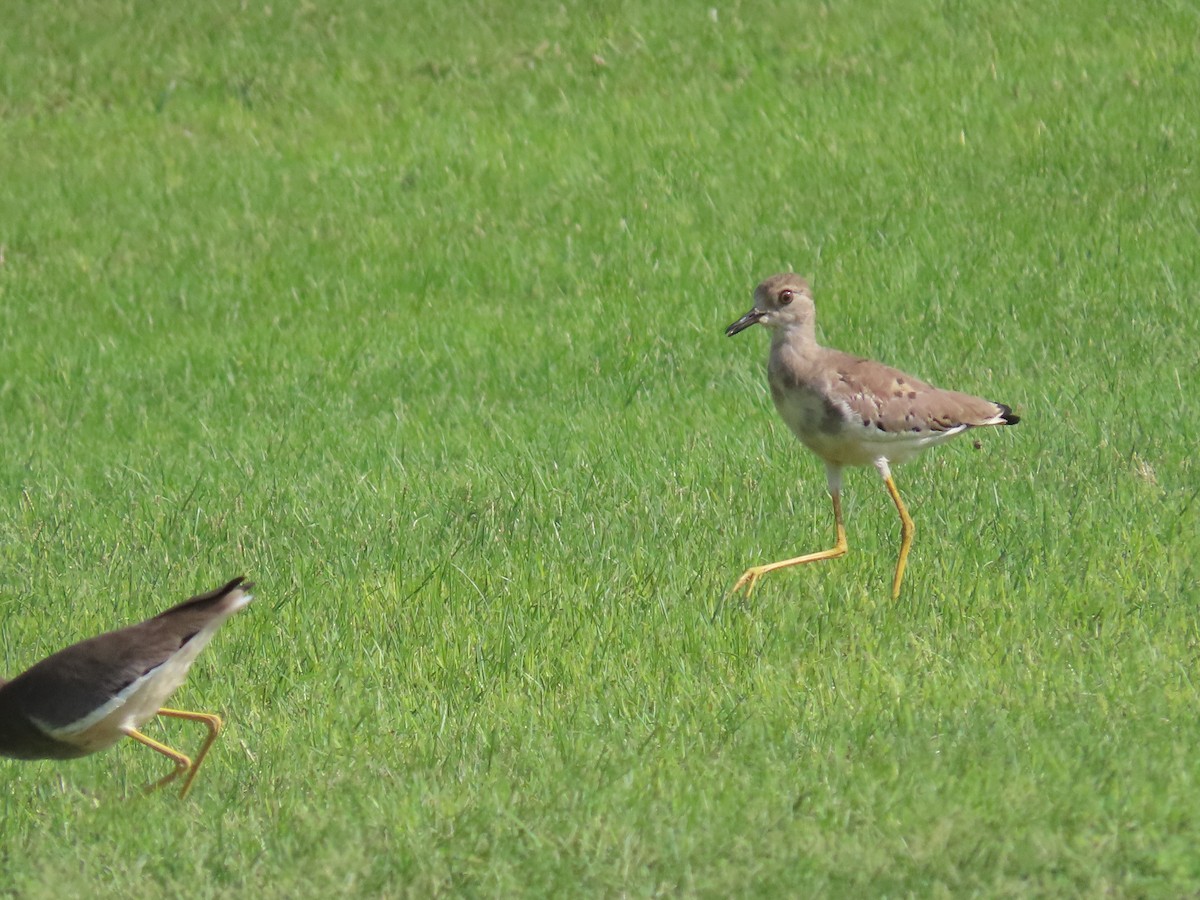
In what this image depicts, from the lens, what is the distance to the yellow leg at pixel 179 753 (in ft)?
19.6

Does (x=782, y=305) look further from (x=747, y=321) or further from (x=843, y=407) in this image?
(x=843, y=407)

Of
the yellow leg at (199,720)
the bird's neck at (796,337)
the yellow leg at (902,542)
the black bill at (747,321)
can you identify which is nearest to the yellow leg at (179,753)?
the yellow leg at (199,720)

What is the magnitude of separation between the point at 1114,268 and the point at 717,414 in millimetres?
3852

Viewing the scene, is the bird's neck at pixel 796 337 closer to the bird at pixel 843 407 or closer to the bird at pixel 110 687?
the bird at pixel 843 407

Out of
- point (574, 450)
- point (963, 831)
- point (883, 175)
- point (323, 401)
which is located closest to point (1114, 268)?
point (883, 175)

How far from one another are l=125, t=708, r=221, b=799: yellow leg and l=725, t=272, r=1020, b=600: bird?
2440 mm

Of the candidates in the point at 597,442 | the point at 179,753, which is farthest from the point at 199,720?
the point at 597,442

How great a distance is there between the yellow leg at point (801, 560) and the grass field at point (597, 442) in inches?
4.8

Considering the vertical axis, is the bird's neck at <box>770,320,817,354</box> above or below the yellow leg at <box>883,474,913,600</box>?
above

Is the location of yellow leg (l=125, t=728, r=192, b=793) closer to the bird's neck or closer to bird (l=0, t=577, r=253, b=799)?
bird (l=0, t=577, r=253, b=799)

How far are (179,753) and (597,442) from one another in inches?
189

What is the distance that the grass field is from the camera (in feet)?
17.7

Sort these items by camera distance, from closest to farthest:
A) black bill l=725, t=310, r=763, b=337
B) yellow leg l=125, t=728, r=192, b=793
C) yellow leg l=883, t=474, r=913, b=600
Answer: yellow leg l=125, t=728, r=192, b=793
yellow leg l=883, t=474, r=913, b=600
black bill l=725, t=310, r=763, b=337

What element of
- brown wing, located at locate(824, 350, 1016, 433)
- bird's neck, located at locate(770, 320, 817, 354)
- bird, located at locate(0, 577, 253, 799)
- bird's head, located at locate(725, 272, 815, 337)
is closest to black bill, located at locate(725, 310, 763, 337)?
bird's head, located at locate(725, 272, 815, 337)
